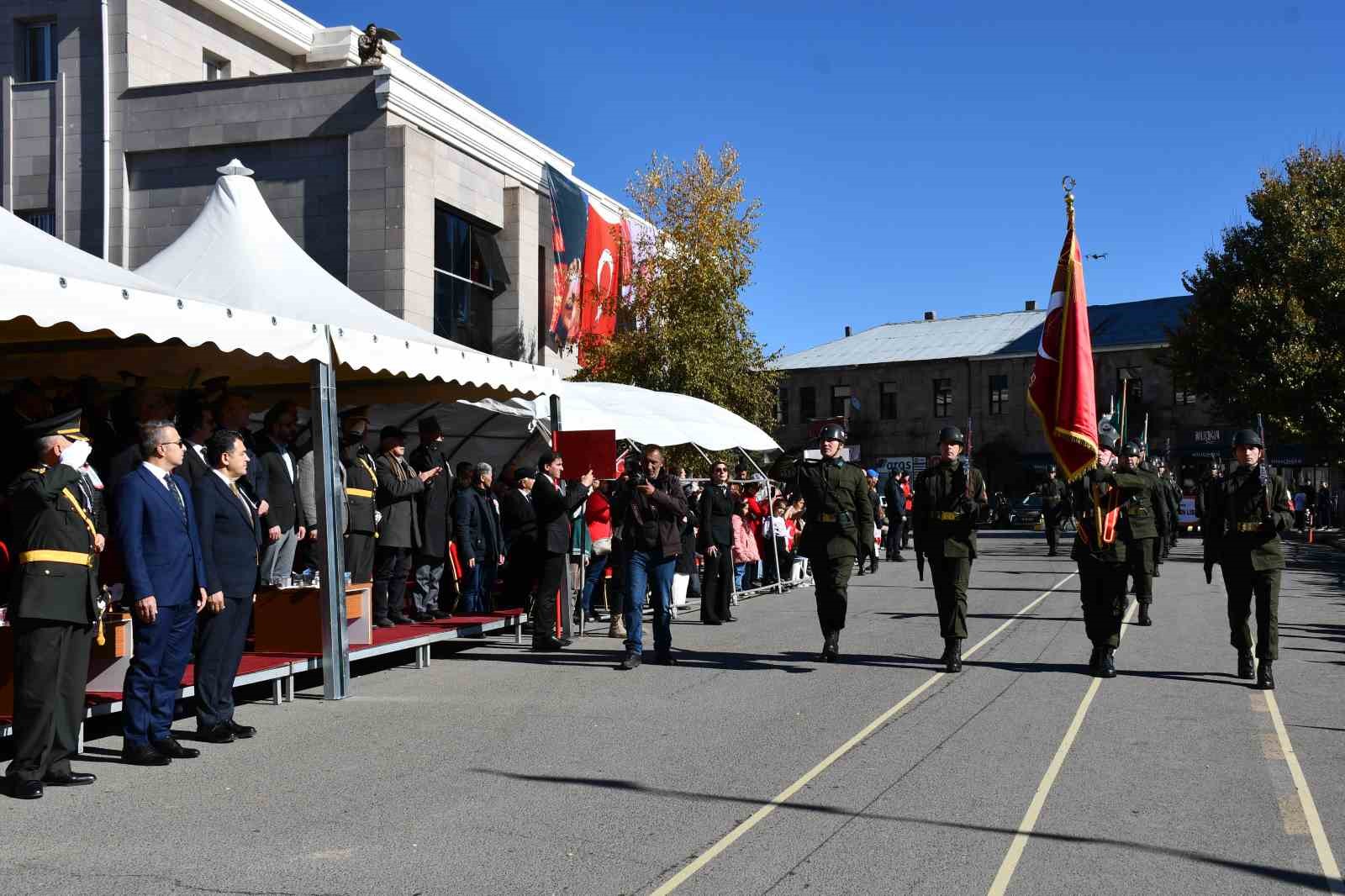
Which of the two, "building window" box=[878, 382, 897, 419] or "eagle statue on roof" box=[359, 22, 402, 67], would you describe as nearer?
"eagle statue on roof" box=[359, 22, 402, 67]

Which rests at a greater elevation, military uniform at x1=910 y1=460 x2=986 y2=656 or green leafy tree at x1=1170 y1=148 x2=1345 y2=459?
green leafy tree at x1=1170 y1=148 x2=1345 y2=459

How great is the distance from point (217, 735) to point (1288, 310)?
37.0 metres

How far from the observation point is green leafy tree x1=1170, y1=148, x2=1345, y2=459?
36.8m

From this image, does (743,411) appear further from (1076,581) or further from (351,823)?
(351,823)

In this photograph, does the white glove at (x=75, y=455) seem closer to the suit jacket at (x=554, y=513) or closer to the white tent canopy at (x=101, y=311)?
the white tent canopy at (x=101, y=311)

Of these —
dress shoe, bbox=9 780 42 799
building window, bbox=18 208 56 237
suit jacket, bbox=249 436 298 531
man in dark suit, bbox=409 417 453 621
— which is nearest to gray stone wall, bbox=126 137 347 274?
building window, bbox=18 208 56 237

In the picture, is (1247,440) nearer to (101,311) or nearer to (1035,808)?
(1035,808)

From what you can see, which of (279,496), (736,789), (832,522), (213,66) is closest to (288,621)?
(279,496)

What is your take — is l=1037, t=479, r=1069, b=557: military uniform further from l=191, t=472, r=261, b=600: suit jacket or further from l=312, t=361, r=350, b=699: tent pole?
l=191, t=472, r=261, b=600: suit jacket

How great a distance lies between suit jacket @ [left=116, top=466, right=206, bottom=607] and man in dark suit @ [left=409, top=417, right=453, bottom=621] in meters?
5.18

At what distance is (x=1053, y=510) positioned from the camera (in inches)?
539

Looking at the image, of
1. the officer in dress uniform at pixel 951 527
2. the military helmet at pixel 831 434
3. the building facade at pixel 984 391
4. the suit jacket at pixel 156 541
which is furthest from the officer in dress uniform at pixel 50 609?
the building facade at pixel 984 391

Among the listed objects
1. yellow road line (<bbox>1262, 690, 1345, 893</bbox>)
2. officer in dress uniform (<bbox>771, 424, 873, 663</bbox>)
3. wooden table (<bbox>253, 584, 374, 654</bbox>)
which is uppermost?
officer in dress uniform (<bbox>771, 424, 873, 663</bbox>)

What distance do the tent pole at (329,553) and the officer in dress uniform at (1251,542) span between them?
285 inches
